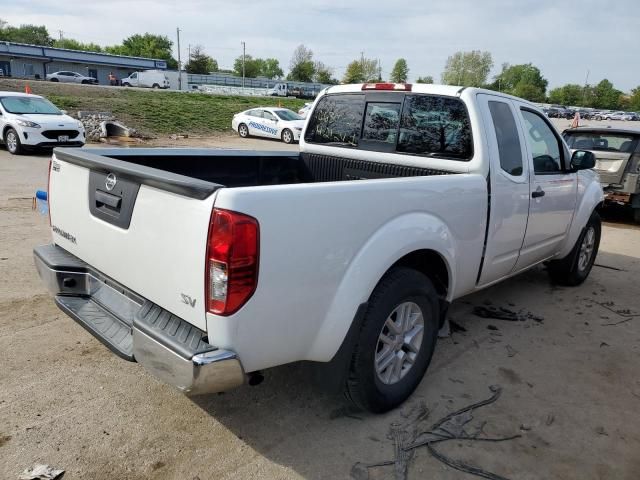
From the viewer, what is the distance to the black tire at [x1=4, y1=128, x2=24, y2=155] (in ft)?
41.2

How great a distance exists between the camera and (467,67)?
112500mm

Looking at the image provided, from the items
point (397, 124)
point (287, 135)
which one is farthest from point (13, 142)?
point (397, 124)

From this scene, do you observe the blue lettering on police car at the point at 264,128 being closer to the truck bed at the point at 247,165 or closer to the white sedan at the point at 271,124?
the white sedan at the point at 271,124

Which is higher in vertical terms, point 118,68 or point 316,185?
point 118,68

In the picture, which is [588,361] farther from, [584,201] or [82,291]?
[82,291]

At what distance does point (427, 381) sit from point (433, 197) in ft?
4.18

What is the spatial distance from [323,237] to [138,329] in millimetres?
955

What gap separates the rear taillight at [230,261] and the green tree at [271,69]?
515 ft

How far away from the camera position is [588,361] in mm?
3777

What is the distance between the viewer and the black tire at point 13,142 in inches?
494

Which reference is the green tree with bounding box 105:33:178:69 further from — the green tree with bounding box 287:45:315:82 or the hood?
the hood

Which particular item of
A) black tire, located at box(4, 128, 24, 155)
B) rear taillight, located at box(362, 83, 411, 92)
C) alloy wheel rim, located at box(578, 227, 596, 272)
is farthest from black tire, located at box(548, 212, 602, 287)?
black tire, located at box(4, 128, 24, 155)

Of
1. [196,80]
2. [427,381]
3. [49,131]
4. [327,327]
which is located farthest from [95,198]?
[196,80]

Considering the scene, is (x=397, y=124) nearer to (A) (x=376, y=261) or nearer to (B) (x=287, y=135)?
(A) (x=376, y=261)
